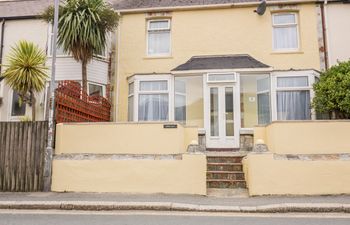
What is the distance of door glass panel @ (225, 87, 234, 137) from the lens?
12.0m

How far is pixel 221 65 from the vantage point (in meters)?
12.3

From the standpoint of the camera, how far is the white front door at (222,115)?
11.9 m

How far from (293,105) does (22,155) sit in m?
9.51

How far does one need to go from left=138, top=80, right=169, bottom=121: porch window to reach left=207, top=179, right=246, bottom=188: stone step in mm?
4123

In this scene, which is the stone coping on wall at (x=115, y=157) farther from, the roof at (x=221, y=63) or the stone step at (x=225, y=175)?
the roof at (x=221, y=63)

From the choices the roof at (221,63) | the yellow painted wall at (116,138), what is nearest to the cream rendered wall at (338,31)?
the roof at (221,63)

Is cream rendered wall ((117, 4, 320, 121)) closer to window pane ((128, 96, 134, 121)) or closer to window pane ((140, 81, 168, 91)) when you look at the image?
window pane ((128, 96, 134, 121))

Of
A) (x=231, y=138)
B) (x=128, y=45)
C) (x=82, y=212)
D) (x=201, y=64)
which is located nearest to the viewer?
(x=82, y=212)

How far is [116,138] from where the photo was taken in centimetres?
888

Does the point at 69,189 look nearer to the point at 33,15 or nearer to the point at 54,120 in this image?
the point at 54,120

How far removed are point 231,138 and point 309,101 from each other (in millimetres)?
3274

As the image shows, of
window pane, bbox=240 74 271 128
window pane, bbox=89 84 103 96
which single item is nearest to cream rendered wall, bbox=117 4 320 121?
window pane, bbox=89 84 103 96

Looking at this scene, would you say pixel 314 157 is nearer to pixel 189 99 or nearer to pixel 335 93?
pixel 335 93

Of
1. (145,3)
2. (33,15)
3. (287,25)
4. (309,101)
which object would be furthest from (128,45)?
(309,101)
